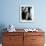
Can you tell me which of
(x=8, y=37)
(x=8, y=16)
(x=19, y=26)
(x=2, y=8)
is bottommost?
(x=8, y=37)

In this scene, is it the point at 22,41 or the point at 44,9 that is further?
the point at 44,9

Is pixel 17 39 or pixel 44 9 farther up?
pixel 44 9

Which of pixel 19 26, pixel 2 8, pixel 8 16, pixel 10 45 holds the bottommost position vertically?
pixel 10 45

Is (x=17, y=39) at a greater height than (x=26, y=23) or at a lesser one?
lesser

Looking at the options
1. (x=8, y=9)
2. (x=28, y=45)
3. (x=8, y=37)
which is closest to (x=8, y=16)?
(x=8, y=9)

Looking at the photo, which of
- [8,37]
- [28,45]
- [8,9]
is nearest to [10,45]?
[8,37]

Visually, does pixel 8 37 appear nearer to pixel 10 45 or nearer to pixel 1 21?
pixel 10 45

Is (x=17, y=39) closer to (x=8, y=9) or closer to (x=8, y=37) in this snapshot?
(x=8, y=37)

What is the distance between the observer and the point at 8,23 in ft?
13.9

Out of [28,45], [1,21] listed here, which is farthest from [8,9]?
[28,45]

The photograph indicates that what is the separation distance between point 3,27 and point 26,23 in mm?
770

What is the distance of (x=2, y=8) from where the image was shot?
4.21 metres

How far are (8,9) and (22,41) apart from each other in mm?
1188

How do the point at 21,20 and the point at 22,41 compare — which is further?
the point at 21,20
